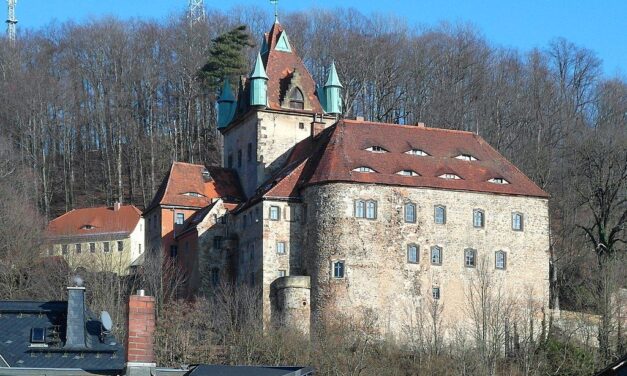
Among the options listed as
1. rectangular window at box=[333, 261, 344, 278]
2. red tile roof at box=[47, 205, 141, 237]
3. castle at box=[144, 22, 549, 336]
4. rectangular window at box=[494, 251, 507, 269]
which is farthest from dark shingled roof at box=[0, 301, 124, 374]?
red tile roof at box=[47, 205, 141, 237]

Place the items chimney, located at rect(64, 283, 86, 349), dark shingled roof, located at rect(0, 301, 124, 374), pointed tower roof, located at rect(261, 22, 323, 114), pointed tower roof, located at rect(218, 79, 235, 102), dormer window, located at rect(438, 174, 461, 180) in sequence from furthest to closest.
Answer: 1. pointed tower roof, located at rect(218, 79, 235, 102)
2. pointed tower roof, located at rect(261, 22, 323, 114)
3. dormer window, located at rect(438, 174, 461, 180)
4. chimney, located at rect(64, 283, 86, 349)
5. dark shingled roof, located at rect(0, 301, 124, 374)

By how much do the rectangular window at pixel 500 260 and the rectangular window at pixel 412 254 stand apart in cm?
425

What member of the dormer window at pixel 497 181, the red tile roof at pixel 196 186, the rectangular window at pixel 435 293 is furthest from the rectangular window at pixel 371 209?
the red tile roof at pixel 196 186

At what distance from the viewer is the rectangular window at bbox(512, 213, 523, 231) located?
7138 centimetres

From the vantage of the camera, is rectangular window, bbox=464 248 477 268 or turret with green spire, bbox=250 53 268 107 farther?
turret with green spire, bbox=250 53 268 107

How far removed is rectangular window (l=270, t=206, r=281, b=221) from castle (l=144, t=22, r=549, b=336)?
95 mm

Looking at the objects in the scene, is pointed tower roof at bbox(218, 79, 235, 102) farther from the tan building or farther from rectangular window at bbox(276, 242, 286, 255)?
rectangular window at bbox(276, 242, 286, 255)

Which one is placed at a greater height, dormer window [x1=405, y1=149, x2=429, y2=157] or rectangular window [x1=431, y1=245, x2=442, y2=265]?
dormer window [x1=405, y1=149, x2=429, y2=157]

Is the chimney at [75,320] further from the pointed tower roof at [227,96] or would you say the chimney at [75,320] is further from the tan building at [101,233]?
the tan building at [101,233]

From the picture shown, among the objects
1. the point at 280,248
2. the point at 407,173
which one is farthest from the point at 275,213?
the point at 407,173

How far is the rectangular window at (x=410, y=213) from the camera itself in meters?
69.1

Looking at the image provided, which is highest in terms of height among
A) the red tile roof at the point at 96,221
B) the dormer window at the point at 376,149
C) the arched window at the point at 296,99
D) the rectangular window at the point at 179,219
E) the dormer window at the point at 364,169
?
the arched window at the point at 296,99

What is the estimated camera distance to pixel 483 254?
7038cm

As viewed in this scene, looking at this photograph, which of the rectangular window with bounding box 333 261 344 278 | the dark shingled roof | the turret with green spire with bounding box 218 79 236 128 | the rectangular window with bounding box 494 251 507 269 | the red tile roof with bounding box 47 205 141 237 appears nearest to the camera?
the dark shingled roof
